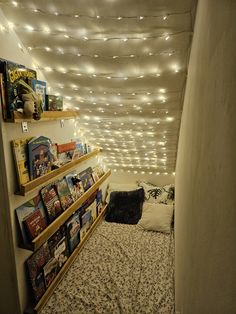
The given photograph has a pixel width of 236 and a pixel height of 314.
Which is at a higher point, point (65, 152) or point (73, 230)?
point (65, 152)

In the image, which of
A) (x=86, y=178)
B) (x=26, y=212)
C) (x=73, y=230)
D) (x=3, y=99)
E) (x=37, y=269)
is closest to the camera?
(x=3, y=99)

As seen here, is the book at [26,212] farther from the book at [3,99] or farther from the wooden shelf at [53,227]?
the book at [3,99]

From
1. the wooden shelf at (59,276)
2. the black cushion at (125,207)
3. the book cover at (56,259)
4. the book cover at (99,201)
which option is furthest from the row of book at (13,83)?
the black cushion at (125,207)

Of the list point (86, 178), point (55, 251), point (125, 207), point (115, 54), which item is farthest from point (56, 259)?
point (115, 54)

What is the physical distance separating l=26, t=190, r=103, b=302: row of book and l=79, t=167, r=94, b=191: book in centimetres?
19

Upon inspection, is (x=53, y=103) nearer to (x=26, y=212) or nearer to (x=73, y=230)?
(x=26, y=212)

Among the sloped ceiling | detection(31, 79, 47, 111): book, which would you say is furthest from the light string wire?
detection(31, 79, 47, 111): book

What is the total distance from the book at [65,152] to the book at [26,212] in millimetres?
367

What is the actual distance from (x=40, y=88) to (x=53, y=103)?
168 millimetres

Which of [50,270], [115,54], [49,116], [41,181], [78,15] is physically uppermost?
[78,15]

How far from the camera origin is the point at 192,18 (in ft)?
3.38

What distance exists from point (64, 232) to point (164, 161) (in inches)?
56.0

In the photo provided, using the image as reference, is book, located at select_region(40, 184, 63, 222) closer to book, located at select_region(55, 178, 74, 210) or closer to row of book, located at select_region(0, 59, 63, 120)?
book, located at select_region(55, 178, 74, 210)

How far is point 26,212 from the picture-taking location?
150 centimetres
